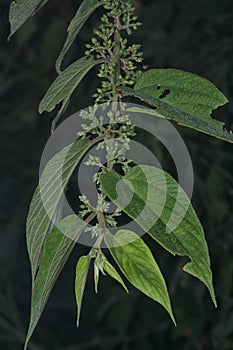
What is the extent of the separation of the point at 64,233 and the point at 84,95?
1162 mm

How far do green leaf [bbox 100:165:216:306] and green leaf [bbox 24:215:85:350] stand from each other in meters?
0.04

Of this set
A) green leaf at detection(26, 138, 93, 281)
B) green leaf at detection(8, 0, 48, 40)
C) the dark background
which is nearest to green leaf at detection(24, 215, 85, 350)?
green leaf at detection(26, 138, 93, 281)

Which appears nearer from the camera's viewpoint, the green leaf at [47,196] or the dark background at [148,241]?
the green leaf at [47,196]

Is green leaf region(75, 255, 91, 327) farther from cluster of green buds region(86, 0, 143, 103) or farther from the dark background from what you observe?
the dark background

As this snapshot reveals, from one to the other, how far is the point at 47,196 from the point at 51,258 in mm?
48

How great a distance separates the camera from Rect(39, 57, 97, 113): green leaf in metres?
0.52

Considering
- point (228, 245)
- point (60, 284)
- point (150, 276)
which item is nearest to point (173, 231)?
point (150, 276)

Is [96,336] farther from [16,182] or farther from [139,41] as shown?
[139,41]

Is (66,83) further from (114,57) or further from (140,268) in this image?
(140,268)

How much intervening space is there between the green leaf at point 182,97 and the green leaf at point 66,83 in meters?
0.05

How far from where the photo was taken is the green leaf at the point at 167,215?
44 centimetres

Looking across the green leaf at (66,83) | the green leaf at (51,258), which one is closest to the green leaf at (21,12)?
the green leaf at (66,83)

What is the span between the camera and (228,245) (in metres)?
1.35

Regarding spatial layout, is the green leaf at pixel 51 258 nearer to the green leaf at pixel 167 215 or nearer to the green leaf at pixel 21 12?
the green leaf at pixel 167 215
